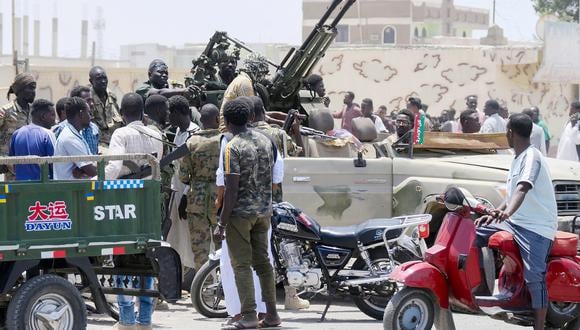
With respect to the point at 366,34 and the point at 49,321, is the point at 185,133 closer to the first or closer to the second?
the point at 49,321

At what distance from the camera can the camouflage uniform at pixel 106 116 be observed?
38.5 feet

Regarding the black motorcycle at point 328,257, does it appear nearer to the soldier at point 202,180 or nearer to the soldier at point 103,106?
the soldier at point 202,180

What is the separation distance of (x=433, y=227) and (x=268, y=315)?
2.56 metres

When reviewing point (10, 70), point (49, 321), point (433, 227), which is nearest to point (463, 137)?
point (433, 227)

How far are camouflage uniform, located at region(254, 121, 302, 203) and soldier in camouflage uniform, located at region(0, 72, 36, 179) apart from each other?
2.18 m

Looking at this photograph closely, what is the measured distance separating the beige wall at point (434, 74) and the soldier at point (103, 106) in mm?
18191

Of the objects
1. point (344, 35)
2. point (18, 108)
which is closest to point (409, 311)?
point (18, 108)

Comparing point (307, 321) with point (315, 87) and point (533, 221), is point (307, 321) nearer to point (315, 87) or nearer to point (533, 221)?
point (533, 221)

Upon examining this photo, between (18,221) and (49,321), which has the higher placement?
(18,221)

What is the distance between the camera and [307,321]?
9609 millimetres

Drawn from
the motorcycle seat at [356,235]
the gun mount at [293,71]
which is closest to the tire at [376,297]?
the motorcycle seat at [356,235]

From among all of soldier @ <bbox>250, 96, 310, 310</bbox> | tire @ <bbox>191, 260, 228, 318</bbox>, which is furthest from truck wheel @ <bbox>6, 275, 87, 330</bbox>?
soldier @ <bbox>250, 96, 310, 310</bbox>

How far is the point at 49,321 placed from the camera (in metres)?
7.45

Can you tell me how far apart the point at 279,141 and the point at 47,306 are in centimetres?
330
